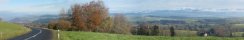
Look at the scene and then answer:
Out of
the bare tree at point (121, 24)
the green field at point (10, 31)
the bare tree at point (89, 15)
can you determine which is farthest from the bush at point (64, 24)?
the bare tree at point (121, 24)

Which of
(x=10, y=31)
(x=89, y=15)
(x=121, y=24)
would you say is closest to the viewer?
(x=10, y=31)

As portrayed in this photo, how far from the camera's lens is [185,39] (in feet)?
131

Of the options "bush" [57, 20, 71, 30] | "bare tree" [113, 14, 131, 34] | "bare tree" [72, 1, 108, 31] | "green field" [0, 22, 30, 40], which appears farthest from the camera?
"bare tree" [113, 14, 131, 34]

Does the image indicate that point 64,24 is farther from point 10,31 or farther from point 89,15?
point 10,31

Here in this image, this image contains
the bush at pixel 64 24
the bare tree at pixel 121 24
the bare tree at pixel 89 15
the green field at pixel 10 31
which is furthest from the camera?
the bare tree at pixel 121 24

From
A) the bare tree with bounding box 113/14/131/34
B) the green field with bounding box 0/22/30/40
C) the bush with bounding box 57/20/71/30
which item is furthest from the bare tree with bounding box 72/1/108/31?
the bare tree with bounding box 113/14/131/34

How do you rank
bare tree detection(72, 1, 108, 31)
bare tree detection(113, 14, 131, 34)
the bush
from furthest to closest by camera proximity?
bare tree detection(113, 14, 131, 34) → the bush → bare tree detection(72, 1, 108, 31)

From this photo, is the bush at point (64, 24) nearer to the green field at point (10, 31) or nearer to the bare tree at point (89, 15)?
the bare tree at point (89, 15)

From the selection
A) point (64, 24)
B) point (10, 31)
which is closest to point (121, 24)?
point (64, 24)

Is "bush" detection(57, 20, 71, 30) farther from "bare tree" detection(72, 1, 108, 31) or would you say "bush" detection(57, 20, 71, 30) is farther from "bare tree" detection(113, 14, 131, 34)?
"bare tree" detection(113, 14, 131, 34)

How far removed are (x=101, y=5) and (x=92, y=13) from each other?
3.76 metres

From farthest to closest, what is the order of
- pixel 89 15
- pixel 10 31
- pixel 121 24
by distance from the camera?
pixel 121 24 < pixel 89 15 < pixel 10 31

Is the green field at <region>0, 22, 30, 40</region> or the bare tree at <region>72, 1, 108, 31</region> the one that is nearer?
the green field at <region>0, 22, 30, 40</region>

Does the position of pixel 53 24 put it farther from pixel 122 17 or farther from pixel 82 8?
pixel 122 17
